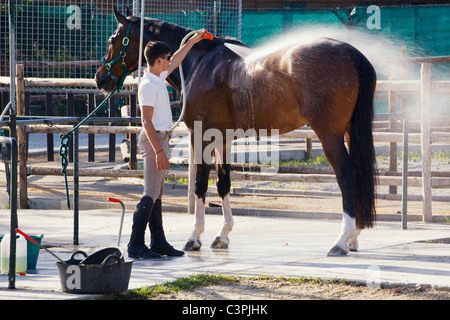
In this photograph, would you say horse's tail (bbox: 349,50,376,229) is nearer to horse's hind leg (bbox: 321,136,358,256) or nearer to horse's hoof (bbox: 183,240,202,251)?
horse's hind leg (bbox: 321,136,358,256)

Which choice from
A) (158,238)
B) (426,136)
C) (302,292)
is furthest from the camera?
(426,136)

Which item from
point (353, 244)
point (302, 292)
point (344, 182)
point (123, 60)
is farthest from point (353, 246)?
point (123, 60)

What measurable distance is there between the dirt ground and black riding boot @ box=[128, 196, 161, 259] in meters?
1.22

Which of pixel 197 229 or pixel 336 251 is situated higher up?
pixel 197 229

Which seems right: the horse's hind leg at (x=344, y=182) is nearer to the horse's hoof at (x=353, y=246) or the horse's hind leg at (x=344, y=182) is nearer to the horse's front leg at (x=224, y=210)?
the horse's hoof at (x=353, y=246)

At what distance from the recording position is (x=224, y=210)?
6953mm

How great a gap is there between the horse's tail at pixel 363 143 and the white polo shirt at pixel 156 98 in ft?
5.05

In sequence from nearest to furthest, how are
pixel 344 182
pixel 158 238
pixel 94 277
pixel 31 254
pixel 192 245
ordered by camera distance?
pixel 94 277 → pixel 31 254 → pixel 344 182 → pixel 158 238 → pixel 192 245

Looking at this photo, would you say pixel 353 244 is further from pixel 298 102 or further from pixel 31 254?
pixel 31 254

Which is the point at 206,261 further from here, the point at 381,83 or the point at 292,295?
the point at 381,83

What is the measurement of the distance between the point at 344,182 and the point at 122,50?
261cm

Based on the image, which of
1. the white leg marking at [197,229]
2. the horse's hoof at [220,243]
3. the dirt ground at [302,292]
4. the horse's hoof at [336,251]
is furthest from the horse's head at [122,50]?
the dirt ground at [302,292]

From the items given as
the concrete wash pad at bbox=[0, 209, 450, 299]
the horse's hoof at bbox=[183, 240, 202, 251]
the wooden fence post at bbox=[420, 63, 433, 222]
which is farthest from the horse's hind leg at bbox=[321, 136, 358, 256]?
the wooden fence post at bbox=[420, 63, 433, 222]

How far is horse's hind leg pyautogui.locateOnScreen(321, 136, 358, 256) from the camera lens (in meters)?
6.17
